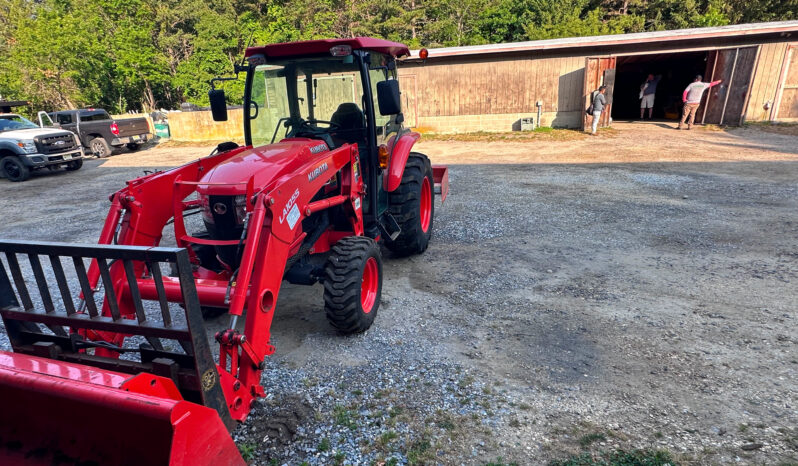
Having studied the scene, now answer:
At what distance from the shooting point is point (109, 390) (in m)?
1.84

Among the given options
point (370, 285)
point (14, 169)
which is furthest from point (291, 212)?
point (14, 169)

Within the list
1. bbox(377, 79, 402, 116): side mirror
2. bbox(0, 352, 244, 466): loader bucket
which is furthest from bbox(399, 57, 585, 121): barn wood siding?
bbox(0, 352, 244, 466): loader bucket

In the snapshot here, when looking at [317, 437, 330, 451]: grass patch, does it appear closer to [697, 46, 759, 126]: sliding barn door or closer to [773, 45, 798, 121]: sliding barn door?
[697, 46, 759, 126]: sliding barn door

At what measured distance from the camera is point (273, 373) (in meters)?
3.30

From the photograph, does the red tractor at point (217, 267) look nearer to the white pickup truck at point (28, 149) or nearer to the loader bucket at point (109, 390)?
the loader bucket at point (109, 390)

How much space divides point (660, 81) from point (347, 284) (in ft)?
68.0

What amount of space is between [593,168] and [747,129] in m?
7.19

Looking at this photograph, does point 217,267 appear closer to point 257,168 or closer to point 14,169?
point 257,168

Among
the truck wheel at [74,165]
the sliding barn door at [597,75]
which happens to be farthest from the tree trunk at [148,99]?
the sliding barn door at [597,75]

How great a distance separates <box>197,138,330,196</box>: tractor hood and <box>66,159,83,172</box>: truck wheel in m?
12.1

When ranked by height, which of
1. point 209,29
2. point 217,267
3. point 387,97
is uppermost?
point 209,29

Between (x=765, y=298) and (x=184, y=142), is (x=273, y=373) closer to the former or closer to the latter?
(x=765, y=298)

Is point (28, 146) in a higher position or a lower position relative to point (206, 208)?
lower

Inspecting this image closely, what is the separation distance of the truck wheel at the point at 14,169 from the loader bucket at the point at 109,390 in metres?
12.2
